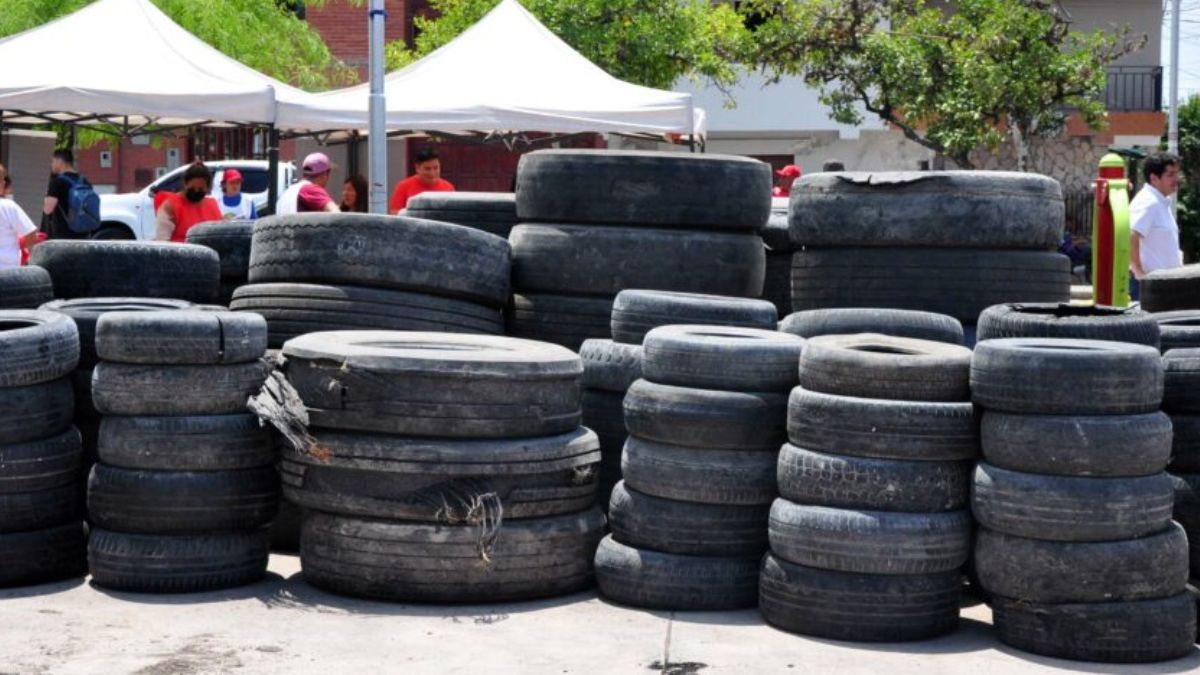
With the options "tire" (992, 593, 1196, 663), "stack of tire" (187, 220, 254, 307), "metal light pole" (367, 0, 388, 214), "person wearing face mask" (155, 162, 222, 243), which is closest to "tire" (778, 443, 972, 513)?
"tire" (992, 593, 1196, 663)

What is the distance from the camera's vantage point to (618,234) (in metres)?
7.95

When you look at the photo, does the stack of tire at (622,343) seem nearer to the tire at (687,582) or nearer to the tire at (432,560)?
the tire at (432,560)

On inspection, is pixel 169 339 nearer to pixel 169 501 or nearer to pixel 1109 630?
pixel 169 501

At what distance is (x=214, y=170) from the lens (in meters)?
25.4

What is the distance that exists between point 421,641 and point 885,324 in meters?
2.53

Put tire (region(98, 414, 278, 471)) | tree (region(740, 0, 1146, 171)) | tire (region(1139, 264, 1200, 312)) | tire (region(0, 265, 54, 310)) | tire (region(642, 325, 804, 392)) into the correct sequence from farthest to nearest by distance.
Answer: tree (region(740, 0, 1146, 171)), tire (region(1139, 264, 1200, 312)), tire (region(0, 265, 54, 310)), tire (region(98, 414, 278, 471)), tire (region(642, 325, 804, 392))

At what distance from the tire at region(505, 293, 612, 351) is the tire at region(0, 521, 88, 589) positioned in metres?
2.39

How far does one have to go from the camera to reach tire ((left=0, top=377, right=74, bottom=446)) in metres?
6.51

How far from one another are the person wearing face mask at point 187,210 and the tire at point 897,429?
764cm

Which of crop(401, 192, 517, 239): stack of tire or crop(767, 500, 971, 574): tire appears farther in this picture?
crop(401, 192, 517, 239): stack of tire

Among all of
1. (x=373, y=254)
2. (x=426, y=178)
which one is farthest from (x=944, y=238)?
(x=426, y=178)

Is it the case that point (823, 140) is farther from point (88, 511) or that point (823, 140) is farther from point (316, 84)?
point (88, 511)

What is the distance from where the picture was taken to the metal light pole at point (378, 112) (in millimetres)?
12492

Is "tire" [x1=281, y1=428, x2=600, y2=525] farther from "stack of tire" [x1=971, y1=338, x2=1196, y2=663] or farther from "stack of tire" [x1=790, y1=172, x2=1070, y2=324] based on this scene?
"stack of tire" [x1=790, y1=172, x2=1070, y2=324]
